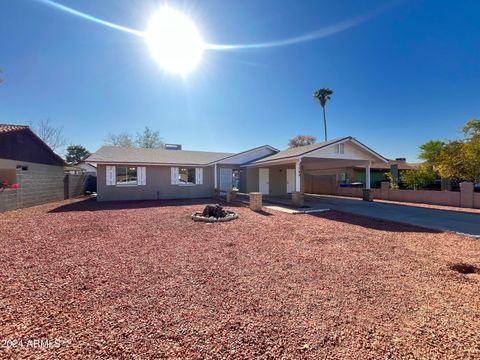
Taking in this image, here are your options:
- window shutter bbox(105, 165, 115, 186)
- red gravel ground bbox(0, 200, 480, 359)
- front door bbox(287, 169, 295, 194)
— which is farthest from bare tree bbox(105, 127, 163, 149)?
red gravel ground bbox(0, 200, 480, 359)

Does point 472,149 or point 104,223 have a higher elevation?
point 472,149

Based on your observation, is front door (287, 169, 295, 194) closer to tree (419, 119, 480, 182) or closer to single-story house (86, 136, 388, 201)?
single-story house (86, 136, 388, 201)

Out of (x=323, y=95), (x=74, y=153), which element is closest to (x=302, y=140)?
(x=323, y=95)

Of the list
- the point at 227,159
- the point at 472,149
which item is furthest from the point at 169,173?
the point at 472,149

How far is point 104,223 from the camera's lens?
8.17 m

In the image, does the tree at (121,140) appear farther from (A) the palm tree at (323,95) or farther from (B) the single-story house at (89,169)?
(A) the palm tree at (323,95)

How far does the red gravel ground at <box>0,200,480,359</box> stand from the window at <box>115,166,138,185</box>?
9.55 m

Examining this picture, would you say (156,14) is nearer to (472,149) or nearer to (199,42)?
(199,42)

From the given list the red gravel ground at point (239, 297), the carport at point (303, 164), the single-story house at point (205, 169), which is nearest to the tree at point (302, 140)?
the carport at point (303, 164)

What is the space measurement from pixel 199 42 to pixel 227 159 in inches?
346

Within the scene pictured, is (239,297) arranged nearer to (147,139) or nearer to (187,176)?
(187,176)

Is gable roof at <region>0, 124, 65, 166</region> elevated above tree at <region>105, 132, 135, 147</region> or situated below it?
below

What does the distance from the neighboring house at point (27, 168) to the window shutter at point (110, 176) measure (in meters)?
3.67

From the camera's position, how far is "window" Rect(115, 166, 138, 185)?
1544cm
